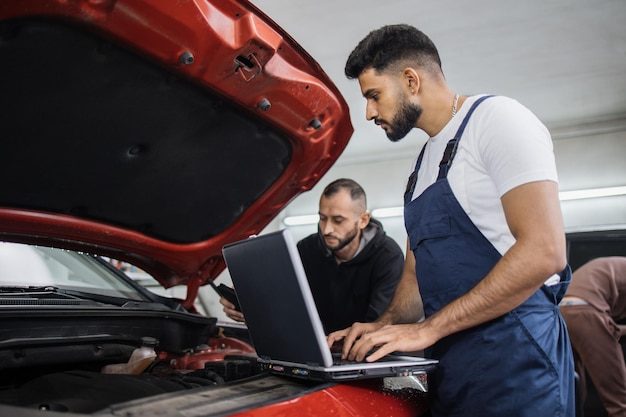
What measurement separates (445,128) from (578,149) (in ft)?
18.4

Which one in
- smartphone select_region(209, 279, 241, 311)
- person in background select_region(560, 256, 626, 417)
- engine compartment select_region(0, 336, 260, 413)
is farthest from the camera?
person in background select_region(560, 256, 626, 417)

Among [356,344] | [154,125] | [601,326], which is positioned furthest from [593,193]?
[154,125]

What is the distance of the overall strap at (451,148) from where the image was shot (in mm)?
1435

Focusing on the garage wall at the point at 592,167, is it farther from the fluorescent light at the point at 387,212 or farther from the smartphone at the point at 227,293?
the smartphone at the point at 227,293

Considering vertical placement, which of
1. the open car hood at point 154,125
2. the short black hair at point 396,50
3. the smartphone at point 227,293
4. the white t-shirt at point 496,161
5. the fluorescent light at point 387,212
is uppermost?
the fluorescent light at point 387,212

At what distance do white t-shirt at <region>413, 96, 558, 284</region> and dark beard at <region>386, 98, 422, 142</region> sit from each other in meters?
0.21

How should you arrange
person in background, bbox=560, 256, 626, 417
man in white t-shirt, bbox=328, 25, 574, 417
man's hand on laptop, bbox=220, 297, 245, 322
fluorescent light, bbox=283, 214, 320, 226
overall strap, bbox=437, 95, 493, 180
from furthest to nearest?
fluorescent light, bbox=283, 214, 320, 226 < person in background, bbox=560, 256, 626, 417 < man's hand on laptop, bbox=220, 297, 245, 322 < overall strap, bbox=437, 95, 493, 180 < man in white t-shirt, bbox=328, 25, 574, 417

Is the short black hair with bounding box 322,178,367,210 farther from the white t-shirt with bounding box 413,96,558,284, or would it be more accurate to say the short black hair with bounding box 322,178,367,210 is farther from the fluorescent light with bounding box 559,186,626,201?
the fluorescent light with bounding box 559,186,626,201

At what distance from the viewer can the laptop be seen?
1.16 meters

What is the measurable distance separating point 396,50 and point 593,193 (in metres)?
5.49

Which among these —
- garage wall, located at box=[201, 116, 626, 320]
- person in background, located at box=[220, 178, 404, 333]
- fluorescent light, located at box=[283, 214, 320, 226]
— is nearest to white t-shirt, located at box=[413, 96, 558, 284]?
person in background, located at box=[220, 178, 404, 333]

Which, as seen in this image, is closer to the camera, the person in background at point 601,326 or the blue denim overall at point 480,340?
the blue denim overall at point 480,340

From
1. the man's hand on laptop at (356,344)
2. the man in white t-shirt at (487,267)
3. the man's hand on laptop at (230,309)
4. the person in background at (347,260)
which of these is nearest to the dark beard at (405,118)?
the man in white t-shirt at (487,267)

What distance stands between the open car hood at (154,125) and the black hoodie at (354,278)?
2.85 ft
